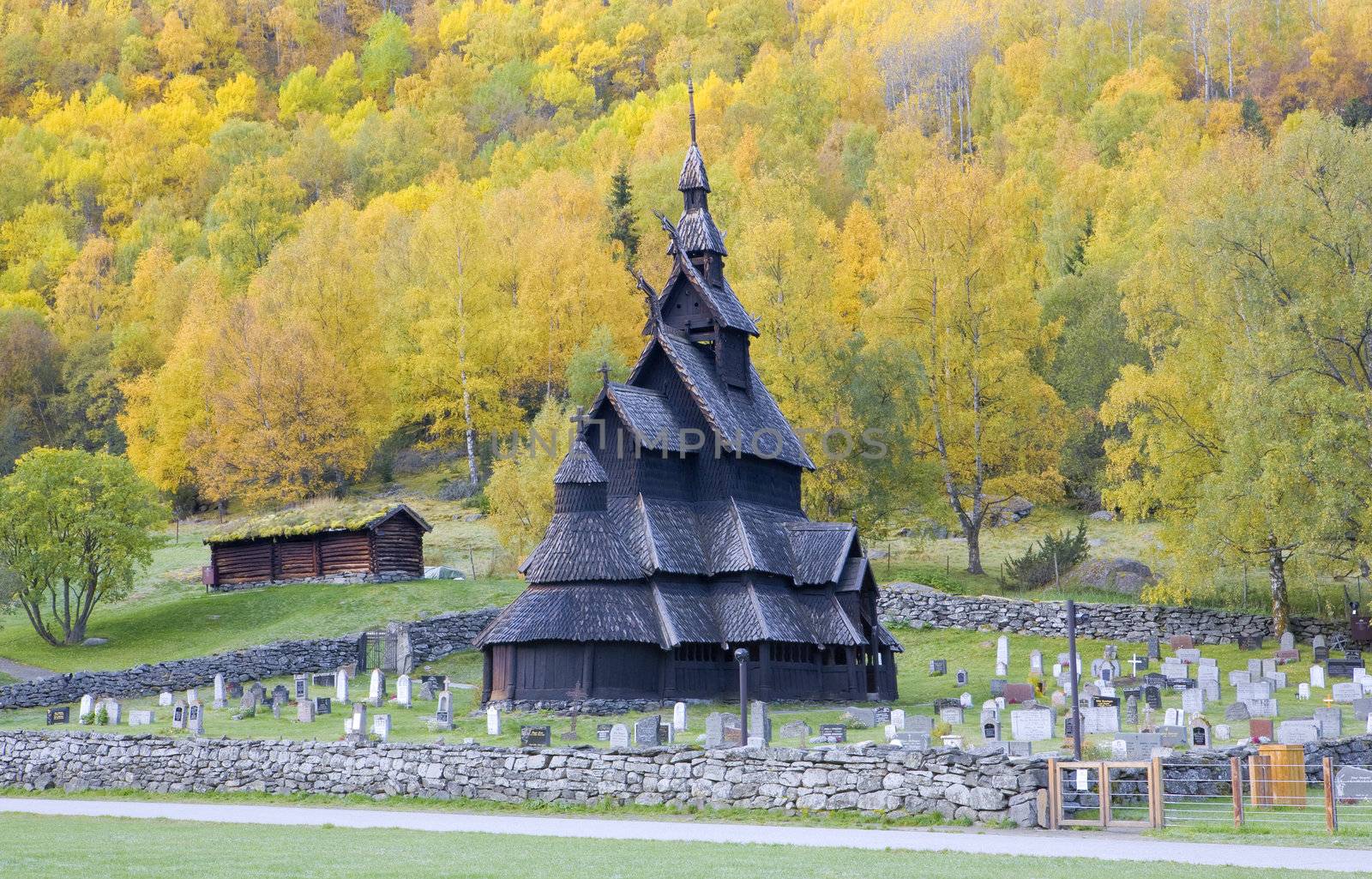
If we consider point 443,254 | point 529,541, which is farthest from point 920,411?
point 443,254

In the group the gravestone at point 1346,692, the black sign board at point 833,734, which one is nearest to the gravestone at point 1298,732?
the black sign board at point 833,734

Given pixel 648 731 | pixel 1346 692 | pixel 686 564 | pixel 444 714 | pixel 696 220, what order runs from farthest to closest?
pixel 696 220 < pixel 686 564 < pixel 1346 692 < pixel 444 714 < pixel 648 731

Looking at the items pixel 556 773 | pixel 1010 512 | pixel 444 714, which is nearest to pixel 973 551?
pixel 1010 512

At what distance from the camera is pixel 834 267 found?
2464 inches

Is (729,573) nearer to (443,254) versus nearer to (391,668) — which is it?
(391,668)

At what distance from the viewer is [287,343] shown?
222 feet

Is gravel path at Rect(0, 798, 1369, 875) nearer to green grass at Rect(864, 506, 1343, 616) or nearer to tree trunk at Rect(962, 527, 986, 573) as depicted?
green grass at Rect(864, 506, 1343, 616)

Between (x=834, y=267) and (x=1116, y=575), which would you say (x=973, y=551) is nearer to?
(x=1116, y=575)

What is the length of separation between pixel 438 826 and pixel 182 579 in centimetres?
3953

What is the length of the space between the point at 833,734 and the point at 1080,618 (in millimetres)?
19584

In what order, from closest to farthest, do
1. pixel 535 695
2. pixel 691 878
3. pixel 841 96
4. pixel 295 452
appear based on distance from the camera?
pixel 691 878
pixel 535 695
pixel 295 452
pixel 841 96

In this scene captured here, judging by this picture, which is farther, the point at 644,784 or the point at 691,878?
the point at 644,784

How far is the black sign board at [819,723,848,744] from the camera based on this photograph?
29.3 metres

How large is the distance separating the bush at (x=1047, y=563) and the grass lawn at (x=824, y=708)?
4503 millimetres
